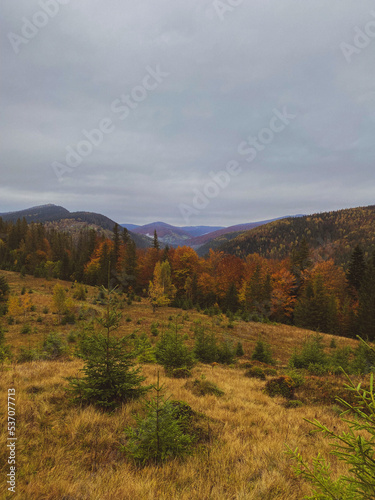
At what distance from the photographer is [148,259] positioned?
49.7 meters

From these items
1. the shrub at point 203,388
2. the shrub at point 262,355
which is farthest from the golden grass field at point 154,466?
the shrub at point 262,355

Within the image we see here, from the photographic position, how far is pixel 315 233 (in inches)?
5723

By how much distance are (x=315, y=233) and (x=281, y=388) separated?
158 m

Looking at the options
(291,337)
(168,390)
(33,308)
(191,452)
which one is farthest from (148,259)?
(191,452)

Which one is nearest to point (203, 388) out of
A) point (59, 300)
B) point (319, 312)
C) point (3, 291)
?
point (59, 300)

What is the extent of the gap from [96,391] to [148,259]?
4518 cm

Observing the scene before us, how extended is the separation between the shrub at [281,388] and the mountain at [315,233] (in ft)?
399

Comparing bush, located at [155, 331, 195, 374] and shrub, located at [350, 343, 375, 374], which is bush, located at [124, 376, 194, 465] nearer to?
bush, located at [155, 331, 195, 374]

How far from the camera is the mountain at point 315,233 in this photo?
5118 inches

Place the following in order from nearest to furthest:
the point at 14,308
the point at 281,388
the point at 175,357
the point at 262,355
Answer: the point at 281,388 < the point at 175,357 < the point at 262,355 < the point at 14,308

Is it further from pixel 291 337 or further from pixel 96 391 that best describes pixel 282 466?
pixel 291 337

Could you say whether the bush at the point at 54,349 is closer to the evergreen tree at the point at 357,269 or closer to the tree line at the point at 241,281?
the tree line at the point at 241,281

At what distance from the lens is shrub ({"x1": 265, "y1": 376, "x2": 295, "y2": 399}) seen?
7.57 m

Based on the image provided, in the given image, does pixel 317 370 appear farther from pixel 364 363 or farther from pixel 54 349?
pixel 54 349
